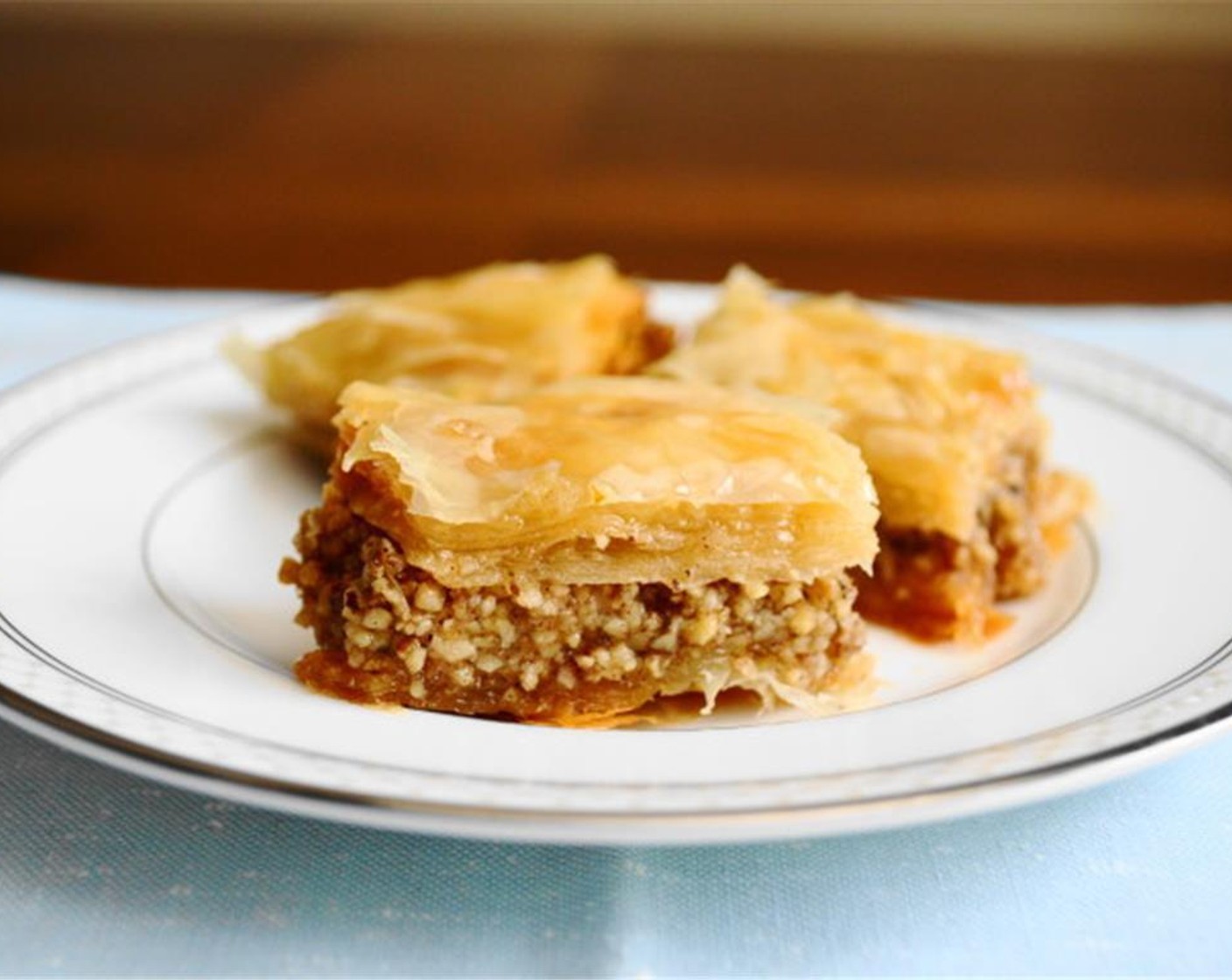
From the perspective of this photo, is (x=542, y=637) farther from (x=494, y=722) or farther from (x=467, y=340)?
(x=467, y=340)

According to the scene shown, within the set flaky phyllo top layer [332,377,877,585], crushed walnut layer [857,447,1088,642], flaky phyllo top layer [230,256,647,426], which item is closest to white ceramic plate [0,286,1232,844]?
crushed walnut layer [857,447,1088,642]

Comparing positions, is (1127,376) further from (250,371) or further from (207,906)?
(207,906)

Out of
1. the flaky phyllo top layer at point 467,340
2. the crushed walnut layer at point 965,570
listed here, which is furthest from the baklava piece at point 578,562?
the flaky phyllo top layer at point 467,340

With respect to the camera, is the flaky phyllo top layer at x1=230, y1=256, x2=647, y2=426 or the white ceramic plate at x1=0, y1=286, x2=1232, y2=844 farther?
the flaky phyllo top layer at x1=230, y1=256, x2=647, y2=426

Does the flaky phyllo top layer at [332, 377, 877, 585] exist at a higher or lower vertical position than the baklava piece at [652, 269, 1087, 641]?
lower

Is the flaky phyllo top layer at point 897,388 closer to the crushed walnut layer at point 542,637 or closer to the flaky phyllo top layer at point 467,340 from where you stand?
the flaky phyllo top layer at point 467,340

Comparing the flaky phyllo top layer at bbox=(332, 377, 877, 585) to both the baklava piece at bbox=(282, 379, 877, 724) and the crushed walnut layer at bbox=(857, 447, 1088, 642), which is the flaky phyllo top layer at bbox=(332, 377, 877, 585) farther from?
the crushed walnut layer at bbox=(857, 447, 1088, 642)
